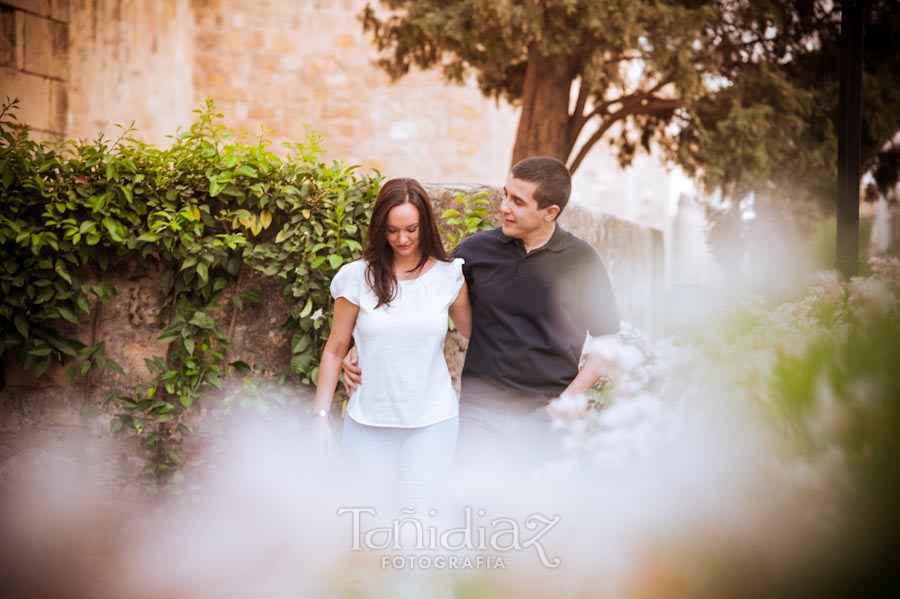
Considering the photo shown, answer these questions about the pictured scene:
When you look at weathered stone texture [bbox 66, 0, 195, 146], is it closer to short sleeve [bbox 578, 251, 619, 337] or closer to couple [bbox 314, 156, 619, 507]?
couple [bbox 314, 156, 619, 507]

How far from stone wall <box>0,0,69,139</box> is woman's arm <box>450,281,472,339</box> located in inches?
237

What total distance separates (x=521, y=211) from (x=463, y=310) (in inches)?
15.2

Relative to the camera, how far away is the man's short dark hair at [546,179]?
2533 millimetres

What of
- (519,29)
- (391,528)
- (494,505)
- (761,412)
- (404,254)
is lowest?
(391,528)

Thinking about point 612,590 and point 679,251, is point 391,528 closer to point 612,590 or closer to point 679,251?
point 612,590

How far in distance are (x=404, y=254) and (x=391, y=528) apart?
135 cm

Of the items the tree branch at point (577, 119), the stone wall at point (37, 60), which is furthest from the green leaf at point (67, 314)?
the tree branch at point (577, 119)

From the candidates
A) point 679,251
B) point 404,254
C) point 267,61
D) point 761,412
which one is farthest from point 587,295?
point 679,251

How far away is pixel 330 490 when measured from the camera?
10.5ft

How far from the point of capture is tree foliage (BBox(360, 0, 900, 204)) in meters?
7.89

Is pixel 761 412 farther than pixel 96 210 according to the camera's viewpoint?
No

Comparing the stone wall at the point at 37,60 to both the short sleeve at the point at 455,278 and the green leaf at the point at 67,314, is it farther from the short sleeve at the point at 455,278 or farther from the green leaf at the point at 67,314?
the short sleeve at the point at 455,278

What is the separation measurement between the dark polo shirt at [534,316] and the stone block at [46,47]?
6.89 meters

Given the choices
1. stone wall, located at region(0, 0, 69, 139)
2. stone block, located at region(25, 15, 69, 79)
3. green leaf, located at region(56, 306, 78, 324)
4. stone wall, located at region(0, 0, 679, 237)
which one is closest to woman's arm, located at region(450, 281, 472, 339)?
green leaf, located at region(56, 306, 78, 324)
